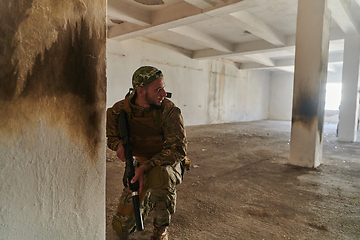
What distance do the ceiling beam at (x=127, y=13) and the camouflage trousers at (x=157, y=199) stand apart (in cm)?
445

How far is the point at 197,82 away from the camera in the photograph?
981 cm

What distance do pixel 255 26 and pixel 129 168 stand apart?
5.43 metres

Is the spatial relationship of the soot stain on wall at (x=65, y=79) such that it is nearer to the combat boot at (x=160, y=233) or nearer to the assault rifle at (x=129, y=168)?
the assault rifle at (x=129, y=168)

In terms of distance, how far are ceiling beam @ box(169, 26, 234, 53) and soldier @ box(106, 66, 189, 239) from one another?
17.2 ft

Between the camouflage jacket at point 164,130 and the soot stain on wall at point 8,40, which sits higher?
the soot stain on wall at point 8,40

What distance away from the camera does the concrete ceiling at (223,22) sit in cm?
458

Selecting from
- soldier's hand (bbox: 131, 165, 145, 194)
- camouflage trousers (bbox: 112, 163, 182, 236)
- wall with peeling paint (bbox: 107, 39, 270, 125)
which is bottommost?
camouflage trousers (bbox: 112, 163, 182, 236)

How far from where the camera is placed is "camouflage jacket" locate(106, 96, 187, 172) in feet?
4.81

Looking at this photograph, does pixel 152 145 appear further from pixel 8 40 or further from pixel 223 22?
pixel 223 22

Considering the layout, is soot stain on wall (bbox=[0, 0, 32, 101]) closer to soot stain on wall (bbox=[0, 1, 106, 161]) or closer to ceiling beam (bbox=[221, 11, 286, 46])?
soot stain on wall (bbox=[0, 1, 106, 161])

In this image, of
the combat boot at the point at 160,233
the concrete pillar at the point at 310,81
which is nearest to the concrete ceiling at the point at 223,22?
the concrete pillar at the point at 310,81

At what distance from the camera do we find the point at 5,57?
78 cm

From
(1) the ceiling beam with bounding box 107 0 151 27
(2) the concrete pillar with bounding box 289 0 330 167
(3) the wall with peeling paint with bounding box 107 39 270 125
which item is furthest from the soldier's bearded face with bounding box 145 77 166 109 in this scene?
(3) the wall with peeling paint with bounding box 107 39 270 125

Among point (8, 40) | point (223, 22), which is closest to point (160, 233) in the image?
point (8, 40)
